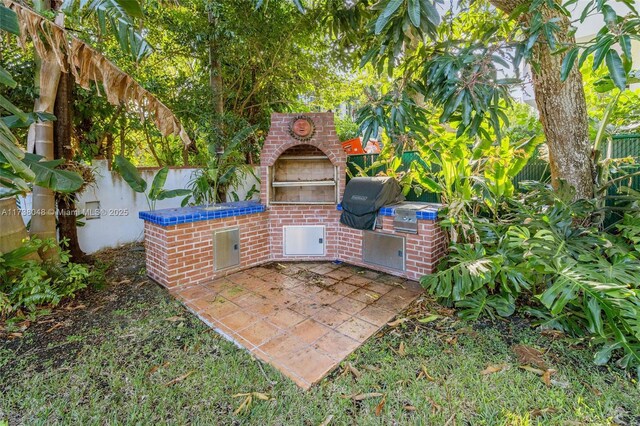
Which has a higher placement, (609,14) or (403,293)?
(609,14)

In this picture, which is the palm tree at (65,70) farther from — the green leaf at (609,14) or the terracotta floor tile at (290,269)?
the green leaf at (609,14)

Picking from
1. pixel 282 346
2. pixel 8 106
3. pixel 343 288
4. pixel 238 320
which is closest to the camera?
pixel 8 106

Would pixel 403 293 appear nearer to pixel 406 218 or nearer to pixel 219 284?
pixel 406 218

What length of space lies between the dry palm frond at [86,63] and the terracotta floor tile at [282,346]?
8.93 feet

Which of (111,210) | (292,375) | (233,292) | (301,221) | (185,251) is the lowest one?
(292,375)

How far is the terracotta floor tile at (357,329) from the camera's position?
3.06 meters

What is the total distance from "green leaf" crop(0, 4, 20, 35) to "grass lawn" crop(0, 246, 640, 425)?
264 cm

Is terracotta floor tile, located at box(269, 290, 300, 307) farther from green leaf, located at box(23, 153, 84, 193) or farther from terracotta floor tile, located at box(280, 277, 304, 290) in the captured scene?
green leaf, located at box(23, 153, 84, 193)

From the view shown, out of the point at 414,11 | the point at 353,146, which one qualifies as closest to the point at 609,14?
the point at 414,11

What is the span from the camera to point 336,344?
293 centimetres

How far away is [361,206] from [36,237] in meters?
4.23

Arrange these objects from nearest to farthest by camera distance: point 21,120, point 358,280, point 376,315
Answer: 1. point 21,120
2. point 376,315
3. point 358,280

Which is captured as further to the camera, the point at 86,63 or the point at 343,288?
the point at 343,288

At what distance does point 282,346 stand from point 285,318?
0.53 meters
